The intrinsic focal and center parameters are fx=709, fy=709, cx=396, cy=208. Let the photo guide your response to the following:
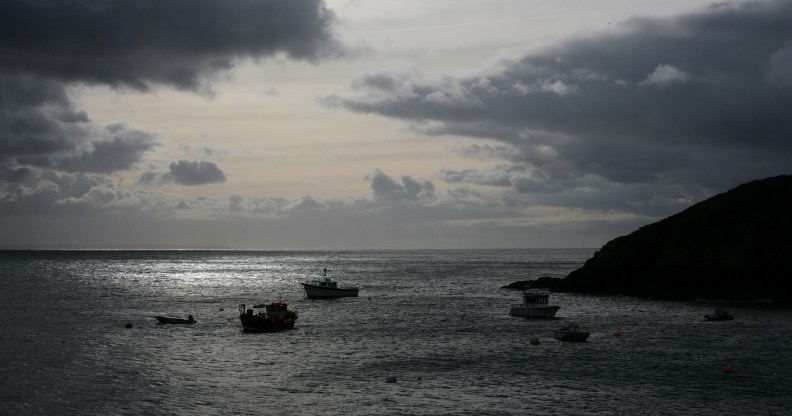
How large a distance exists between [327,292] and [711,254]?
6753cm

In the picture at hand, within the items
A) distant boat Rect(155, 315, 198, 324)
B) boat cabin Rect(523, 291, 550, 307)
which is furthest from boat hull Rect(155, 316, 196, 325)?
boat cabin Rect(523, 291, 550, 307)

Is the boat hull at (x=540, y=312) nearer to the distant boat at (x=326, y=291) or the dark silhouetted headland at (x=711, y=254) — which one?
the dark silhouetted headland at (x=711, y=254)

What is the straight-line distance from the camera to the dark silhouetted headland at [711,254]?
11456 cm

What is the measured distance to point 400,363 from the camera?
60188 millimetres

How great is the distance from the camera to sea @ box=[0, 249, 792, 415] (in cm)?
4641

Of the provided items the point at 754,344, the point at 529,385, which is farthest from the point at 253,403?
the point at 754,344

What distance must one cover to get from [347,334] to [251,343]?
11.6 meters

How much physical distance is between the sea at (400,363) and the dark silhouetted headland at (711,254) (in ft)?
22.2

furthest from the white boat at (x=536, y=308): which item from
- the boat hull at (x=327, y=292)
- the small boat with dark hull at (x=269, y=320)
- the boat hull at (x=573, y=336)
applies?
the boat hull at (x=327, y=292)

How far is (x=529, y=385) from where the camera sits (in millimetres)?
52000

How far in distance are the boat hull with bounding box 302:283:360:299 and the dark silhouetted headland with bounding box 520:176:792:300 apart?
1651 inches

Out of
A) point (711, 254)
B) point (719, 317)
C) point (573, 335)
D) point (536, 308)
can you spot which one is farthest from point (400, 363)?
point (711, 254)

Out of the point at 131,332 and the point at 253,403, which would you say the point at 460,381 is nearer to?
the point at 253,403

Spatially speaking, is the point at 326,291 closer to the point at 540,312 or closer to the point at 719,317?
the point at 540,312
